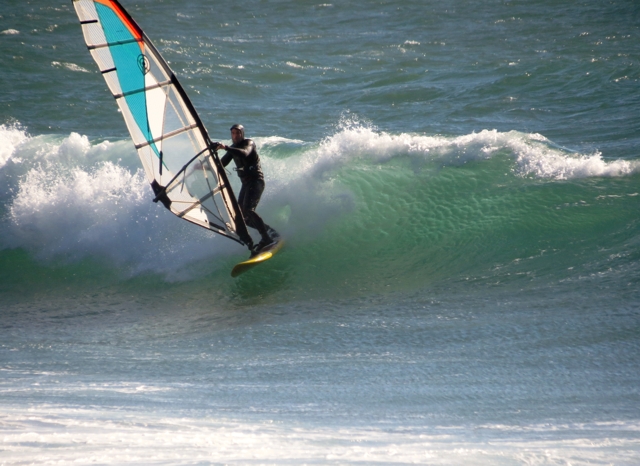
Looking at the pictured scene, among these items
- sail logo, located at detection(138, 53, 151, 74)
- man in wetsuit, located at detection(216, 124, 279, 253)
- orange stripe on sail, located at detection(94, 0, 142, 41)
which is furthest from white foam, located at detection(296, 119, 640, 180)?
orange stripe on sail, located at detection(94, 0, 142, 41)

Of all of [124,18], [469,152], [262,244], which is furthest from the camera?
[469,152]

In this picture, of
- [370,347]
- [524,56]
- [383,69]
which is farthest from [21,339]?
[524,56]

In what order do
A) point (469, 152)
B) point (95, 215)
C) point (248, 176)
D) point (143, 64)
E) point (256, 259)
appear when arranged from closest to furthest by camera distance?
point (143, 64), point (248, 176), point (256, 259), point (95, 215), point (469, 152)

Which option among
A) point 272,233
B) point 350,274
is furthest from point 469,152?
point 272,233

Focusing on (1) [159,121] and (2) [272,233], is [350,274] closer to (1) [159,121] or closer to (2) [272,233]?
(2) [272,233]

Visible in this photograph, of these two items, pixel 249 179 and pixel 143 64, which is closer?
pixel 143 64

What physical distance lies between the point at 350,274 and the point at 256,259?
3.11 feet

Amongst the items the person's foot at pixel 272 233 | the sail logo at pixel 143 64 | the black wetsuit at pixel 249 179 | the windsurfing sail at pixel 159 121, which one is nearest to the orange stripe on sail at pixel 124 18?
the windsurfing sail at pixel 159 121

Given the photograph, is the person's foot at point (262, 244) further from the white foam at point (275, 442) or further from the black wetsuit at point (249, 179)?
the white foam at point (275, 442)

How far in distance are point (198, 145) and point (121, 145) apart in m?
3.54

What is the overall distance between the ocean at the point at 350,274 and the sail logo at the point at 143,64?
2.16 metres

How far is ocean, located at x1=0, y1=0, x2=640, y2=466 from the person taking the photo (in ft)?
10.2

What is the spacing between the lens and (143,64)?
5.38 m

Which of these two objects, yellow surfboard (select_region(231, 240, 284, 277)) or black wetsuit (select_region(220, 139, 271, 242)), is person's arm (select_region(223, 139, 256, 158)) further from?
yellow surfboard (select_region(231, 240, 284, 277))
